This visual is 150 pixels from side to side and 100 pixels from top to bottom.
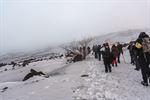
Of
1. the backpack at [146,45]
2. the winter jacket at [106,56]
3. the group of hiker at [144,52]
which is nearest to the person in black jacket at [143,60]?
the group of hiker at [144,52]

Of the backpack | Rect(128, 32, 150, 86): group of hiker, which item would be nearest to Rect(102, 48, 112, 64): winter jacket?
Rect(128, 32, 150, 86): group of hiker

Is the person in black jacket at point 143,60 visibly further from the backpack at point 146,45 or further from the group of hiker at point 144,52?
the backpack at point 146,45

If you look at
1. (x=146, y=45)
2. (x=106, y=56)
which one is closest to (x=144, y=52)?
(x=146, y=45)

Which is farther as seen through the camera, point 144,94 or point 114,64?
point 114,64

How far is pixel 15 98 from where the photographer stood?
1211 cm

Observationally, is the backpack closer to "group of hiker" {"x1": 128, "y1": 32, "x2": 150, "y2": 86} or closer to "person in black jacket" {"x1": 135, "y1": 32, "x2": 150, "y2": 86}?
"group of hiker" {"x1": 128, "y1": 32, "x2": 150, "y2": 86}

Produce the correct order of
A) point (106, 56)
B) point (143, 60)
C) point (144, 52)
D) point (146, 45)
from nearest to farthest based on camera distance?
point (146, 45), point (144, 52), point (143, 60), point (106, 56)

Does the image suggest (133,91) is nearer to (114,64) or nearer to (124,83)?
(124,83)

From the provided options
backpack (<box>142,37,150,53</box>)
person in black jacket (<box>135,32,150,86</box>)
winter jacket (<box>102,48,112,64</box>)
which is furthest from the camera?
winter jacket (<box>102,48,112,64</box>)

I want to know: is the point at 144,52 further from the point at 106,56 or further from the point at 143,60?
the point at 106,56

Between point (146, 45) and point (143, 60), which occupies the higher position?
point (146, 45)

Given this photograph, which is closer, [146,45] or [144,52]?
[146,45]

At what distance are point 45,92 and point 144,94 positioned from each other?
513 cm

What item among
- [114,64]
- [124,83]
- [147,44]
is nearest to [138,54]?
[147,44]
